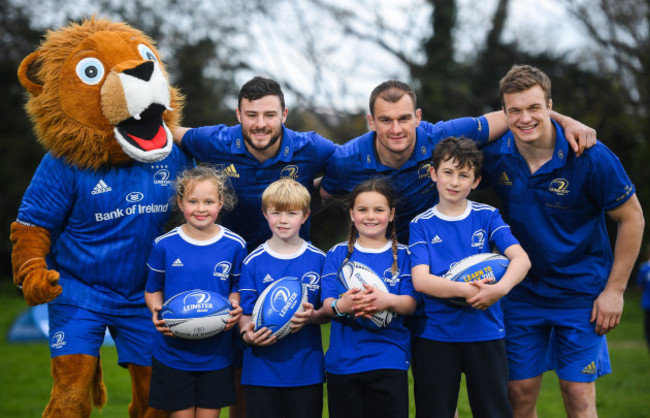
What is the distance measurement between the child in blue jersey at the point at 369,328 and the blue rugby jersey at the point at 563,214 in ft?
2.84

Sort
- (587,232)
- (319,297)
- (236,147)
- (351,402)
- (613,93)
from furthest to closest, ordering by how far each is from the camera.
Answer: (613,93), (236,147), (587,232), (319,297), (351,402)

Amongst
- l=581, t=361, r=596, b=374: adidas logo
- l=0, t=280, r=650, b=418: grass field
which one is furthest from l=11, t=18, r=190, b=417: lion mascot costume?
l=0, t=280, r=650, b=418: grass field

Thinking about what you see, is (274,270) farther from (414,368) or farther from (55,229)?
(55,229)

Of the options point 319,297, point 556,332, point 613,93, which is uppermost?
point 613,93

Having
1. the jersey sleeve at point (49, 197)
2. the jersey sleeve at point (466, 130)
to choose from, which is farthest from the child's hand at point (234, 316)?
the jersey sleeve at point (466, 130)

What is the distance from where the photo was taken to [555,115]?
413 cm

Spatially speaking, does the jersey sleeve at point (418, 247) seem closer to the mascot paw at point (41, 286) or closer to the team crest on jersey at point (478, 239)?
the team crest on jersey at point (478, 239)

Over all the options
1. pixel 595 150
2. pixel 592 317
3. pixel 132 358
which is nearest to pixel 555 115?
pixel 595 150

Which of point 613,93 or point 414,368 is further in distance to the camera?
point 613,93

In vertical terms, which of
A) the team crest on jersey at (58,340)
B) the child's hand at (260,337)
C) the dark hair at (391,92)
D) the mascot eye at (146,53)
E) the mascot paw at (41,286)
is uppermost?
the mascot eye at (146,53)

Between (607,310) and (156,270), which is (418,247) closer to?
(607,310)

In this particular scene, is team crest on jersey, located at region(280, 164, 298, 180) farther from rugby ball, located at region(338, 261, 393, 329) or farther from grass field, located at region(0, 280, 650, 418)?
grass field, located at region(0, 280, 650, 418)

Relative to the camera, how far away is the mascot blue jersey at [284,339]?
3492 mm

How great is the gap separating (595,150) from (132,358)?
10.2 feet
